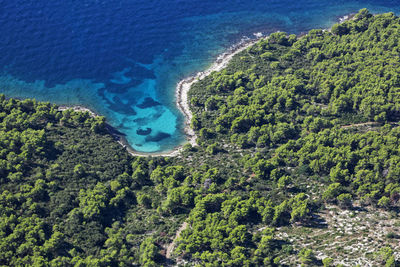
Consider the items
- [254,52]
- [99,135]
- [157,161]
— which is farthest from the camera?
[254,52]

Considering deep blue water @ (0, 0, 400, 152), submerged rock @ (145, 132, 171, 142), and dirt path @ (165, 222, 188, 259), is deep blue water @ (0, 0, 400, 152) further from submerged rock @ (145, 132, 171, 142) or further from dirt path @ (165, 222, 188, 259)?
dirt path @ (165, 222, 188, 259)

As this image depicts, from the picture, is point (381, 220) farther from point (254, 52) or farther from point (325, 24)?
point (325, 24)

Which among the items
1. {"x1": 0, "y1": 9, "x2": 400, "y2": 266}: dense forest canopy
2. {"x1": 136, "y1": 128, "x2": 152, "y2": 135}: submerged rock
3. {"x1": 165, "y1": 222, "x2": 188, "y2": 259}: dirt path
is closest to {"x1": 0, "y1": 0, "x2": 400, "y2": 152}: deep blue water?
{"x1": 136, "y1": 128, "x2": 152, "y2": 135}: submerged rock

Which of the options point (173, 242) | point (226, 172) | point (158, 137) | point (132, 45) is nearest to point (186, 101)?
point (158, 137)

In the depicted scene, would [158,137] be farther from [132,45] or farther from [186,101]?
[132,45]

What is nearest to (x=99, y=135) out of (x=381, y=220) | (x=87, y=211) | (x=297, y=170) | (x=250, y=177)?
(x=87, y=211)

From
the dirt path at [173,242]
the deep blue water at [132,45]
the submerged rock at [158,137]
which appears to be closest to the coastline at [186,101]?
the deep blue water at [132,45]
